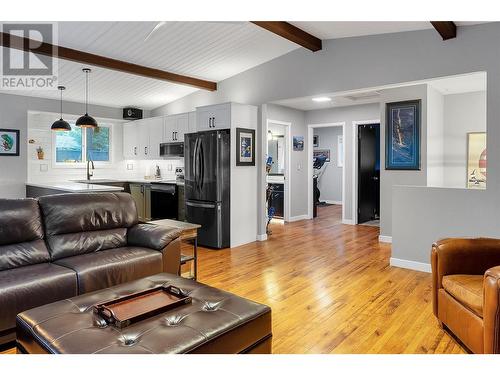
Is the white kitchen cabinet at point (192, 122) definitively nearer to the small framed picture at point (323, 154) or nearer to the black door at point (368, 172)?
the black door at point (368, 172)

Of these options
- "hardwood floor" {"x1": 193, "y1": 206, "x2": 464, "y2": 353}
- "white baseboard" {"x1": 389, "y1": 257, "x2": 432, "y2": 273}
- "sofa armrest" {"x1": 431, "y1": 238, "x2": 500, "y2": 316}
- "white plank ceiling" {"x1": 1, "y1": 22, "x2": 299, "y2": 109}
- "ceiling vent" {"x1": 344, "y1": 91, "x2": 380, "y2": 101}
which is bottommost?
"hardwood floor" {"x1": 193, "y1": 206, "x2": 464, "y2": 353}

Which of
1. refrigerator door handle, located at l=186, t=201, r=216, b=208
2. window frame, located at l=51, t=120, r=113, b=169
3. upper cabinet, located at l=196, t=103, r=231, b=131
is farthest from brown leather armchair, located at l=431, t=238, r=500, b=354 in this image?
window frame, located at l=51, t=120, r=113, b=169

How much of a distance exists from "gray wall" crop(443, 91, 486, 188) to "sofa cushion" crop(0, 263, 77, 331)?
5623mm

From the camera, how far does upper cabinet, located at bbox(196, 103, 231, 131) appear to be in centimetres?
529

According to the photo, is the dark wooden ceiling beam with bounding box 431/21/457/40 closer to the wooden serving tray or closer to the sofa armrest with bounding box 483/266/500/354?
the sofa armrest with bounding box 483/266/500/354

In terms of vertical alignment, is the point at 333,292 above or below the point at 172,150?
below

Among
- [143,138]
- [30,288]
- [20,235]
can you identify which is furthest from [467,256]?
[143,138]

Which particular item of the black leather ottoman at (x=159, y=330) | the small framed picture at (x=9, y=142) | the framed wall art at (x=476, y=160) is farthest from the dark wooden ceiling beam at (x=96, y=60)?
the framed wall art at (x=476, y=160)

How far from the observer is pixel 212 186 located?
17.2 feet

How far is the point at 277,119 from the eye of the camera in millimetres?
7109

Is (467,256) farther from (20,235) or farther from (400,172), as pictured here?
(20,235)

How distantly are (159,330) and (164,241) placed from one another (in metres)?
1.52

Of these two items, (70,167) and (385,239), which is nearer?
(385,239)
